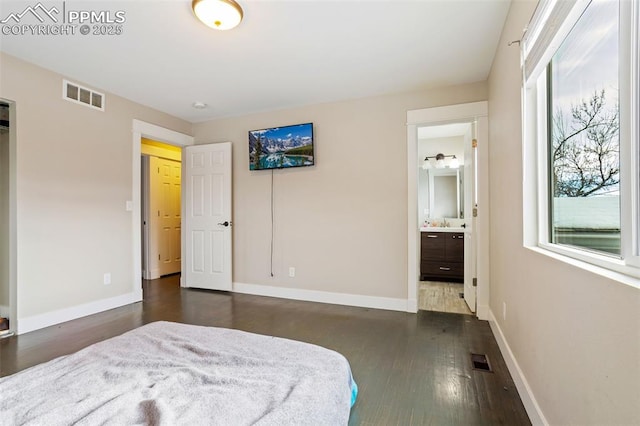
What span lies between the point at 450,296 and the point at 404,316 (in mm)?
1159

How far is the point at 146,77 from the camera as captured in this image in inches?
119

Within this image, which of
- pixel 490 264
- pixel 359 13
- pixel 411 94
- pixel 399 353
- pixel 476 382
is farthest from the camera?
pixel 411 94

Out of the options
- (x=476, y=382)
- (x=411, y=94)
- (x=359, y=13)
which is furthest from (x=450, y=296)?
(x=359, y=13)

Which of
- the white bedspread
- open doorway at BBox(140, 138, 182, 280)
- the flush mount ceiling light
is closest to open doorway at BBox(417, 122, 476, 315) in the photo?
the flush mount ceiling light

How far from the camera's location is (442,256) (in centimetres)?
474

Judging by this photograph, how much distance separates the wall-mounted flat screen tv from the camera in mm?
3717

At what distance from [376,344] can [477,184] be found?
200cm

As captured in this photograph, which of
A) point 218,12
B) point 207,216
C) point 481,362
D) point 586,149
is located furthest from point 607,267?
point 207,216

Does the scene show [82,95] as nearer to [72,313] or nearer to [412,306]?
[72,313]

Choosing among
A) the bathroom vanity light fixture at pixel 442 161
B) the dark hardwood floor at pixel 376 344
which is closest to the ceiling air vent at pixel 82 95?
the dark hardwood floor at pixel 376 344

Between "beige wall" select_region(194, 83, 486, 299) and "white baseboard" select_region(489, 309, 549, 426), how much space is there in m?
1.20

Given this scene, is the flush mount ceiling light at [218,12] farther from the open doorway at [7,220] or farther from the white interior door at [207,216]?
the white interior door at [207,216]

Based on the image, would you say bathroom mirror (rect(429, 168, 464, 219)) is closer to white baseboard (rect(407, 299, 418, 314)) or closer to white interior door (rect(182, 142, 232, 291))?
white baseboard (rect(407, 299, 418, 314))

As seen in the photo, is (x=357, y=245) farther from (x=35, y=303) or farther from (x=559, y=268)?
(x=35, y=303)
